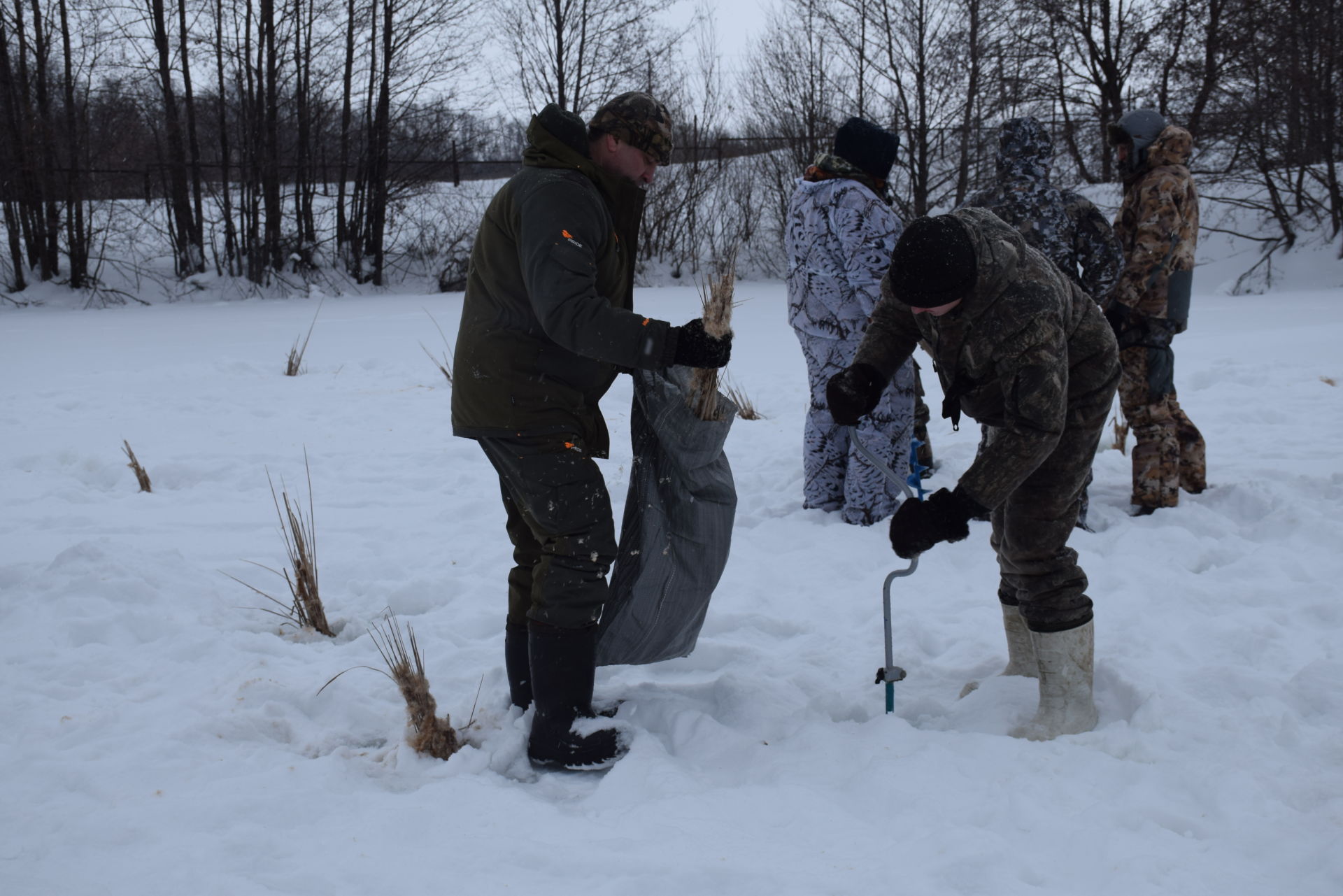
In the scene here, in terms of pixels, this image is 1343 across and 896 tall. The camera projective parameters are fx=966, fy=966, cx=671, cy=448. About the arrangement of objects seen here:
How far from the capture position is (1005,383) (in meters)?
2.24

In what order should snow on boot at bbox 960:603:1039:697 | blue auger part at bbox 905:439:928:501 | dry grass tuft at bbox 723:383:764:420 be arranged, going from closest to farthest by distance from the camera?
snow on boot at bbox 960:603:1039:697, blue auger part at bbox 905:439:928:501, dry grass tuft at bbox 723:383:764:420

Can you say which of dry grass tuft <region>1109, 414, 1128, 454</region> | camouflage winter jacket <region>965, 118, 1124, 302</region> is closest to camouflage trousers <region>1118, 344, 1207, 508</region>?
camouflage winter jacket <region>965, 118, 1124, 302</region>

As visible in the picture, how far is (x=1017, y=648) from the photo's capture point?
2.89 metres

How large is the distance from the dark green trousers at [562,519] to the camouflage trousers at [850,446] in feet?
6.41

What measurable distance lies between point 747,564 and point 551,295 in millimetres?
2195

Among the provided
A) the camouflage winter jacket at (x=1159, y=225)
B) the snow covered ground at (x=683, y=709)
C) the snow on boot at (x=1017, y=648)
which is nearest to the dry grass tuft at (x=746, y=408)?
the snow covered ground at (x=683, y=709)

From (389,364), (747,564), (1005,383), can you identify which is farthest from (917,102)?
(1005,383)

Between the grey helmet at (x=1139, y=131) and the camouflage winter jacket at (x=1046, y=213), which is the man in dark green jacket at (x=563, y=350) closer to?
the camouflage winter jacket at (x=1046, y=213)

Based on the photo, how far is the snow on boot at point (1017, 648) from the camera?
9.40 ft

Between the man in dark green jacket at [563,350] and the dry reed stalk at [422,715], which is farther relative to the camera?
the dry reed stalk at [422,715]

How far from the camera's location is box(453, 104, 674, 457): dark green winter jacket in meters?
2.15

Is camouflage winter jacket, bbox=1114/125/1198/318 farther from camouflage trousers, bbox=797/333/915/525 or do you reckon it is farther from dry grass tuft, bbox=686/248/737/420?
dry grass tuft, bbox=686/248/737/420

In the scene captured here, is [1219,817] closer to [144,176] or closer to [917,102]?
[917,102]

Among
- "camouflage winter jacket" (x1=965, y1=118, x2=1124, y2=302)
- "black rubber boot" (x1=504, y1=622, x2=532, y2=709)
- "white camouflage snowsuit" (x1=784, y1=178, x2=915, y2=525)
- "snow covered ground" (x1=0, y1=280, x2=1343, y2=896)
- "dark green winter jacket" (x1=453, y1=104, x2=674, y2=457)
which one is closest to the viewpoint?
"snow covered ground" (x1=0, y1=280, x2=1343, y2=896)
